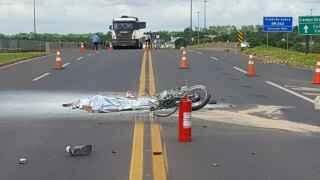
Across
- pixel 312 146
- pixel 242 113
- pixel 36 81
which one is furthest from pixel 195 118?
pixel 36 81

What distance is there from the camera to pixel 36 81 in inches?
968

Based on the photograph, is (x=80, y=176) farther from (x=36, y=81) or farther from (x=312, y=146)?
(x=36, y=81)

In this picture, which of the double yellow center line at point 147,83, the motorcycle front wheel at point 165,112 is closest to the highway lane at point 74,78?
the double yellow center line at point 147,83

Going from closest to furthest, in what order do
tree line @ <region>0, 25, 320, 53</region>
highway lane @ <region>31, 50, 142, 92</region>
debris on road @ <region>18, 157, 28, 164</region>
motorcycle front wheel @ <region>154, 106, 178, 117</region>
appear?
1. debris on road @ <region>18, 157, 28, 164</region>
2. motorcycle front wheel @ <region>154, 106, 178, 117</region>
3. highway lane @ <region>31, 50, 142, 92</region>
4. tree line @ <region>0, 25, 320, 53</region>

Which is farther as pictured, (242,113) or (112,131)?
(242,113)

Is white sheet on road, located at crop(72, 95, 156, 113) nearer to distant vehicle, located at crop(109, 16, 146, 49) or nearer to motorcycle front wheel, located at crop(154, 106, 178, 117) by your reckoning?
motorcycle front wheel, located at crop(154, 106, 178, 117)

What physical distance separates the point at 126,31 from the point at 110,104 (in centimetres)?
5557

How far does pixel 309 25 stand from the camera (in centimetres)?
4741

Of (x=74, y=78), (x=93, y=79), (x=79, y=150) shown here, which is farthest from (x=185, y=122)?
(x=74, y=78)

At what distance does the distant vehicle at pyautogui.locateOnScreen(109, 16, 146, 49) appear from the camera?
234ft

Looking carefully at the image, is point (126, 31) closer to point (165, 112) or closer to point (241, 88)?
point (241, 88)

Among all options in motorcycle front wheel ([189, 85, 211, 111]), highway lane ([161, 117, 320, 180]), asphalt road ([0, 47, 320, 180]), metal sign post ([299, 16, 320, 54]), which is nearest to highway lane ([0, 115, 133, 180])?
asphalt road ([0, 47, 320, 180])

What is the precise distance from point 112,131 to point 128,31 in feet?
194

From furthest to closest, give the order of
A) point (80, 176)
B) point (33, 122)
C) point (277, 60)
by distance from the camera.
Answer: point (277, 60) < point (33, 122) < point (80, 176)
